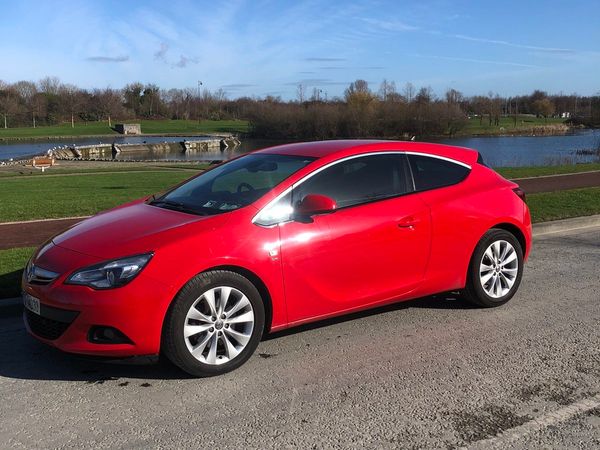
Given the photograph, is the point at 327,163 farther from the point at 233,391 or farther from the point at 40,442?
the point at 40,442

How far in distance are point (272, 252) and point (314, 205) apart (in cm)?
47

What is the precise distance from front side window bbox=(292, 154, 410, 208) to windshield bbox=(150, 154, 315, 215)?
0.20 meters

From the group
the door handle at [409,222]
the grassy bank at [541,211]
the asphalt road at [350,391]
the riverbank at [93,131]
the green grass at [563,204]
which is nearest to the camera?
the asphalt road at [350,391]

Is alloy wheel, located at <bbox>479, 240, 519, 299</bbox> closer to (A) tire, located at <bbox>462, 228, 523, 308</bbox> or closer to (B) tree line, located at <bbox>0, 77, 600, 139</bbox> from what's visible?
(A) tire, located at <bbox>462, 228, 523, 308</bbox>

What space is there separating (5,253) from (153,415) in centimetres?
491

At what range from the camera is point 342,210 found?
451 centimetres

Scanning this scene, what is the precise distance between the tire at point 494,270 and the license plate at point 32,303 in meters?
3.61

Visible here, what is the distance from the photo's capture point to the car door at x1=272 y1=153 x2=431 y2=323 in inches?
167

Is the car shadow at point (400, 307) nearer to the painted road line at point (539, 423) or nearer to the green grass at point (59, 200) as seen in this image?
the painted road line at point (539, 423)

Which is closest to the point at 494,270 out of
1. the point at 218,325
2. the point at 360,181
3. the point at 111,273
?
the point at 360,181

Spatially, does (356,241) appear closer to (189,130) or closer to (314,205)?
(314,205)

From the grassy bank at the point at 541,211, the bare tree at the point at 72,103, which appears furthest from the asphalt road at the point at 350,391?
the bare tree at the point at 72,103

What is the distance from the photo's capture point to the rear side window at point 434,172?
5.07 metres

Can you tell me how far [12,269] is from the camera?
6.45 meters
